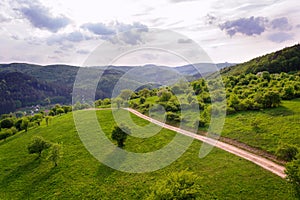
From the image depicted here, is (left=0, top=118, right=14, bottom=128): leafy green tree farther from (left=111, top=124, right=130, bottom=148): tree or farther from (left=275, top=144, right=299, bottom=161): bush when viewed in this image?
(left=275, top=144, right=299, bottom=161): bush

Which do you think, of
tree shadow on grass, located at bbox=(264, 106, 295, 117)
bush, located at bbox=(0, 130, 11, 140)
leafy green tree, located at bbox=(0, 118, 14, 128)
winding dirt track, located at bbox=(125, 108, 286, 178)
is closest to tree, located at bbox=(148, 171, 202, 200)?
winding dirt track, located at bbox=(125, 108, 286, 178)

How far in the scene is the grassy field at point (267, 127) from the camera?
52.8 m

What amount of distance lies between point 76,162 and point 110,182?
14.4 meters

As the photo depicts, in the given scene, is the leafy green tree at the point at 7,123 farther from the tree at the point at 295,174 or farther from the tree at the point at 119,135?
the tree at the point at 295,174

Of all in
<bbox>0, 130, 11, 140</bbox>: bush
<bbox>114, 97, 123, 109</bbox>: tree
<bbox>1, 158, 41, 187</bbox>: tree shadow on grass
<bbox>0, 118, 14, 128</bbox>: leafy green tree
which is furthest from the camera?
<bbox>114, 97, 123, 109</bbox>: tree

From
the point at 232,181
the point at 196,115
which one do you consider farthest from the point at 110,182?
the point at 196,115

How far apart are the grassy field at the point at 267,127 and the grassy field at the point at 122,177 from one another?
895 centimetres

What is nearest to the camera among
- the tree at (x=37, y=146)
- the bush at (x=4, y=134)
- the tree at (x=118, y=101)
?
the tree at (x=37, y=146)

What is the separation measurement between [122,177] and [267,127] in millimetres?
36388

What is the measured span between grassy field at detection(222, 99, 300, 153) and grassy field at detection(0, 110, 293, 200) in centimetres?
895

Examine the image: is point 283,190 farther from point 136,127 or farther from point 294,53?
point 294,53

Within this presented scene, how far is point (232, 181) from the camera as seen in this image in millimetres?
41469

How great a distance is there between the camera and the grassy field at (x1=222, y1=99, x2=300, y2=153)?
173ft

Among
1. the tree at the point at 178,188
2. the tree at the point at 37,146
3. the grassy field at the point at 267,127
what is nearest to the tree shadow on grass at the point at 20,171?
the tree at the point at 37,146
